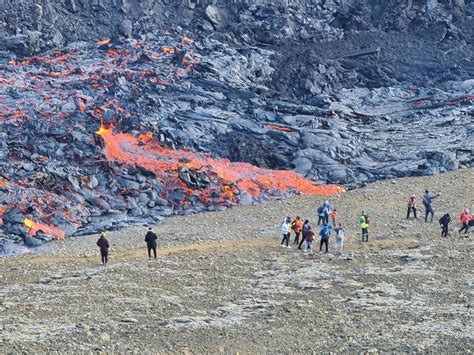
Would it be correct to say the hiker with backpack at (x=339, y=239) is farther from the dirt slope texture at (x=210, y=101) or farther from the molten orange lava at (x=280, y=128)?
the molten orange lava at (x=280, y=128)

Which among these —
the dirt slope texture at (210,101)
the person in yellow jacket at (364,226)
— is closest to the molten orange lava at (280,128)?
the dirt slope texture at (210,101)

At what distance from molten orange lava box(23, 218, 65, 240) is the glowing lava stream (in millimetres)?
6235

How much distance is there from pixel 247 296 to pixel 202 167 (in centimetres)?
1726

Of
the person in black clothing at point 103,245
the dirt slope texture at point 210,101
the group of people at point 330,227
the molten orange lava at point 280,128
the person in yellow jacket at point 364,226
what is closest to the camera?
the person in black clothing at point 103,245

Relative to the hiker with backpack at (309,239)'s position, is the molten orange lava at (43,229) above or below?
above

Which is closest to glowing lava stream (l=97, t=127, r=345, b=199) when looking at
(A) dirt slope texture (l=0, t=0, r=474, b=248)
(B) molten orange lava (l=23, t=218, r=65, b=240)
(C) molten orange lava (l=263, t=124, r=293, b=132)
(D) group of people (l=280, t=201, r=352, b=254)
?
(A) dirt slope texture (l=0, t=0, r=474, b=248)

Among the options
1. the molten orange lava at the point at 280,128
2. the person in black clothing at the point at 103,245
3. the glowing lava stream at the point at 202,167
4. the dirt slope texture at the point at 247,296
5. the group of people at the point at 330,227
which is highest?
the molten orange lava at the point at 280,128

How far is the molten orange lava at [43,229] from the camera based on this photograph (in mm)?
33469

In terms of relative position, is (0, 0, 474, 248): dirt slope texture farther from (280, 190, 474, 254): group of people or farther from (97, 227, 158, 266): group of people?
(97, 227, 158, 266): group of people

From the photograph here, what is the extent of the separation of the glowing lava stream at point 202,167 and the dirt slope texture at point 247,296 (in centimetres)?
670

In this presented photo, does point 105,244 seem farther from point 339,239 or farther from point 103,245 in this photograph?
point 339,239

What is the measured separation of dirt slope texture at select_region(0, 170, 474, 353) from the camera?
19531mm

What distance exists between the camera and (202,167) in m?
39.7

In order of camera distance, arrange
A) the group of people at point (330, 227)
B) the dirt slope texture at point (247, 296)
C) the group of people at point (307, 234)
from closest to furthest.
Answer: the dirt slope texture at point (247, 296), the group of people at point (307, 234), the group of people at point (330, 227)
